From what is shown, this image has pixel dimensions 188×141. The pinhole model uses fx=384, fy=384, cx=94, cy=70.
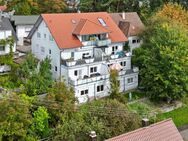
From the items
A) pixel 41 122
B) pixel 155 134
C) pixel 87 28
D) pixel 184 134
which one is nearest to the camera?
pixel 155 134

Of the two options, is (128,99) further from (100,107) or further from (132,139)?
(132,139)

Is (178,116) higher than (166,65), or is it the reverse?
(166,65)

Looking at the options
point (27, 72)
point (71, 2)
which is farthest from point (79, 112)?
point (71, 2)

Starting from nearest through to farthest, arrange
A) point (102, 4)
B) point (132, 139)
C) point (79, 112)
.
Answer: point (132, 139) → point (79, 112) → point (102, 4)

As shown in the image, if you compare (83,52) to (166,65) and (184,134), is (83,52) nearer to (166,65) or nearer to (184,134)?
(166,65)

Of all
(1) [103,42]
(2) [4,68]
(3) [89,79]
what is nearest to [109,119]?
(3) [89,79]

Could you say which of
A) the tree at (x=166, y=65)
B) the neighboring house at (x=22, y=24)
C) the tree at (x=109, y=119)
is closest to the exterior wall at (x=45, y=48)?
the tree at (x=166, y=65)
